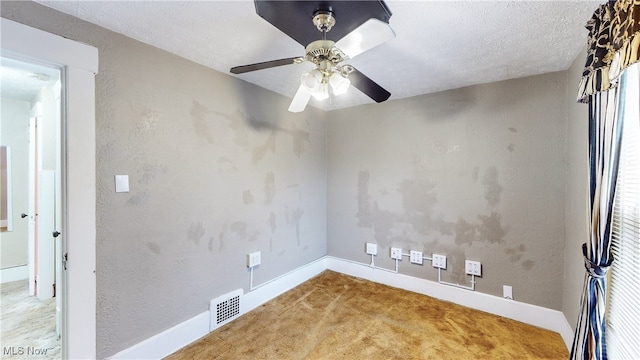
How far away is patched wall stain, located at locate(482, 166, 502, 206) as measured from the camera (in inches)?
92.8

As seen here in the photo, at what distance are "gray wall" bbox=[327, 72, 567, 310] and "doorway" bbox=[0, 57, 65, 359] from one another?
2.78 m

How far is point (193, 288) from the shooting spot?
78.5 inches

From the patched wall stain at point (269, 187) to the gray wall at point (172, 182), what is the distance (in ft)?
0.05

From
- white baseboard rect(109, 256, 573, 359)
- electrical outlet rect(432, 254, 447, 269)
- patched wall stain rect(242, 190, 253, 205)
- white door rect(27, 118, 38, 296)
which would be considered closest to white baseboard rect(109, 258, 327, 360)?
white baseboard rect(109, 256, 573, 359)

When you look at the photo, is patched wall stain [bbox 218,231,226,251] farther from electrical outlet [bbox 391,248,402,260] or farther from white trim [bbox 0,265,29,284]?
white trim [bbox 0,265,29,284]

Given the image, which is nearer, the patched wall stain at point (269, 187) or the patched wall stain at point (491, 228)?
A: the patched wall stain at point (491, 228)

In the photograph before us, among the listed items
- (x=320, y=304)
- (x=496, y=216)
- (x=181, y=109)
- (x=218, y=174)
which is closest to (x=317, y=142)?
(x=218, y=174)

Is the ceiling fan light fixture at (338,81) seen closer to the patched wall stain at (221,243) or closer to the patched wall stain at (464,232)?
the patched wall stain at (221,243)

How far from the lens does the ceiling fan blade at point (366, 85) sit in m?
1.46

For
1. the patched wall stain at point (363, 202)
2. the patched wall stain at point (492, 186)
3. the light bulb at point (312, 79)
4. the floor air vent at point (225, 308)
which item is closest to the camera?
the light bulb at point (312, 79)

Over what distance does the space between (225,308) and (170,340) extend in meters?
0.47

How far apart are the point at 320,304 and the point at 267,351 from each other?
794mm

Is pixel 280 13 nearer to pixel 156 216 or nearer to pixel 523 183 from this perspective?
pixel 156 216

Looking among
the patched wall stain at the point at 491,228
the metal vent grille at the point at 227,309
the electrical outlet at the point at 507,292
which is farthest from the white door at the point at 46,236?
the electrical outlet at the point at 507,292
